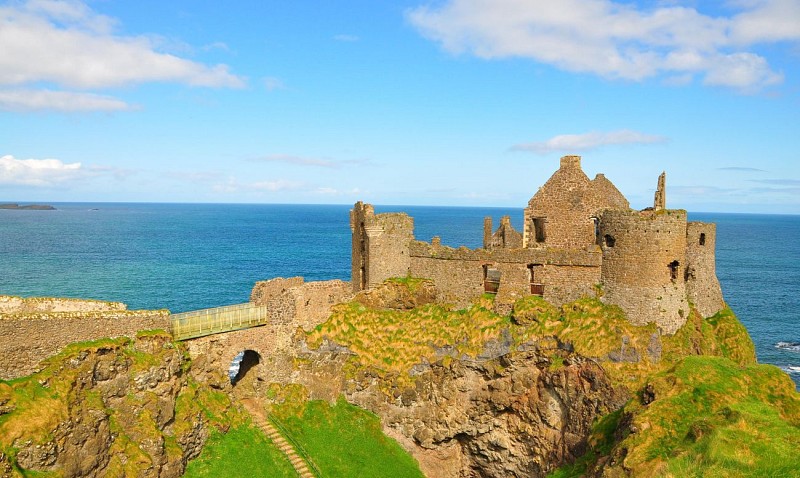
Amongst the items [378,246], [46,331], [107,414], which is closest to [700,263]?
[378,246]

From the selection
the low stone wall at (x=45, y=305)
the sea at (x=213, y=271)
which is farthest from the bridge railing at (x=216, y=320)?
the sea at (x=213, y=271)

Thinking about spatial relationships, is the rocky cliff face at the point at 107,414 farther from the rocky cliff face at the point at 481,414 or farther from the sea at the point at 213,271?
the sea at the point at 213,271

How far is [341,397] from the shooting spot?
34.1 meters

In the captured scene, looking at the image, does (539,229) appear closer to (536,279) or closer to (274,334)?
(536,279)

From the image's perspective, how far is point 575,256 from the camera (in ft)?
109

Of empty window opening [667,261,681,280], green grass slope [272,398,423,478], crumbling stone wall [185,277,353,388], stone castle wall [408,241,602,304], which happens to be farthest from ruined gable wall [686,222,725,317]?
crumbling stone wall [185,277,353,388]

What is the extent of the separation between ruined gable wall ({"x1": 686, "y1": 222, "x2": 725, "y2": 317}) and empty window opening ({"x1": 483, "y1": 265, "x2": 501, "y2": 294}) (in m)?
11.3

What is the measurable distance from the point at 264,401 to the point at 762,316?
2916 inches

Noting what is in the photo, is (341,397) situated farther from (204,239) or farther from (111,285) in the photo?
(204,239)

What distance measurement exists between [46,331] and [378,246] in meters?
19.3

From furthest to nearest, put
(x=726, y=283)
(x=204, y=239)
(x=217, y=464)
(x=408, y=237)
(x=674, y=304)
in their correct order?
(x=204, y=239), (x=726, y=283), (x=408, y=237), (x=674, y=304), (x=217, y=464)

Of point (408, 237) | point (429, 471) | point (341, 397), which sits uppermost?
point (408, 237)

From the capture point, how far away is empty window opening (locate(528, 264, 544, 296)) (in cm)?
3428

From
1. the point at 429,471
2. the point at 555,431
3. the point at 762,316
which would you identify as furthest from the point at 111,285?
the point at 762,316
